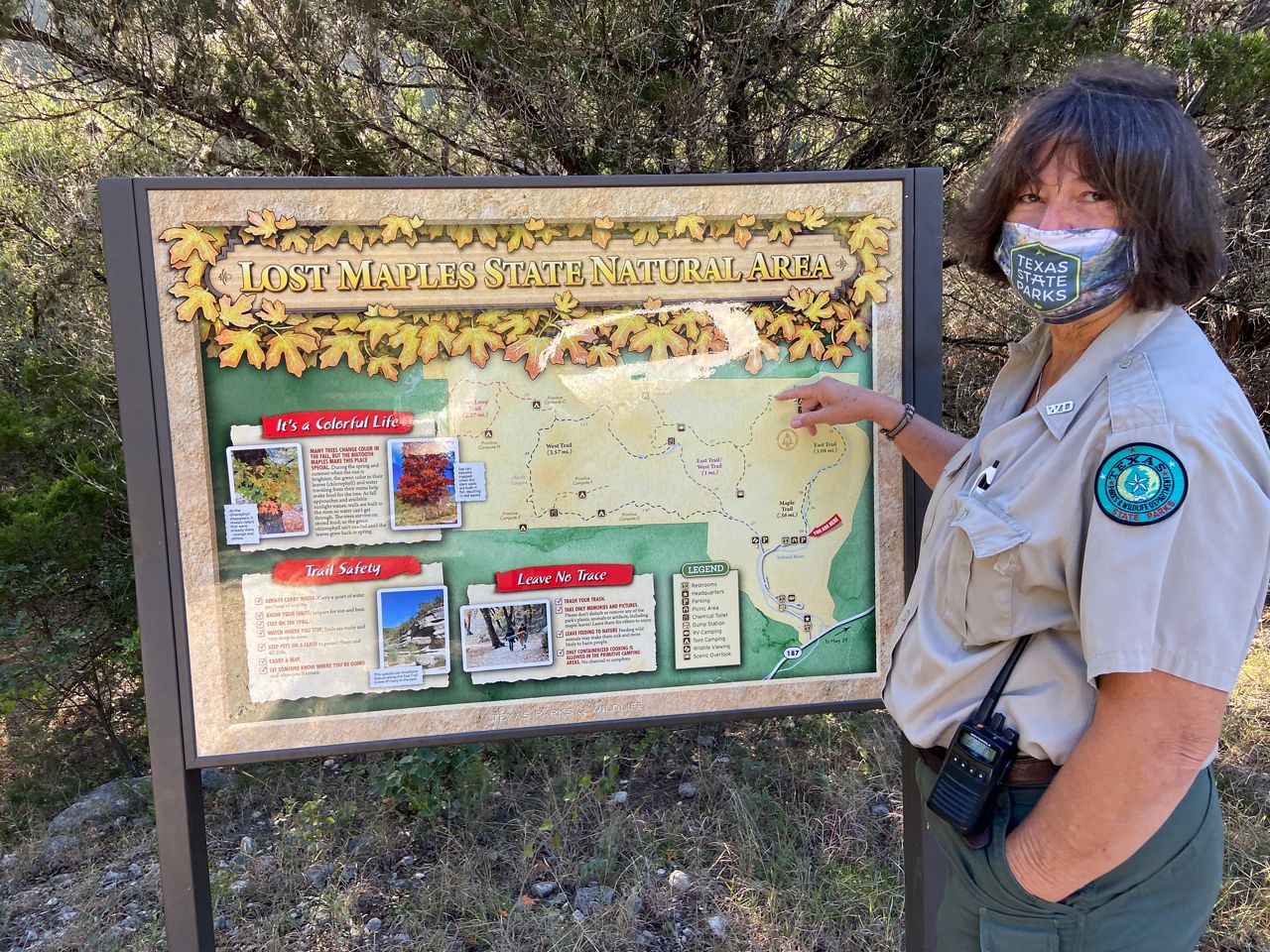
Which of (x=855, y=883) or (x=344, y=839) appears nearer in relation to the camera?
(x=855, y=883)

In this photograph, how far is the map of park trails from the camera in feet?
6.24

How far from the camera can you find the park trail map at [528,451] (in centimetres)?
181

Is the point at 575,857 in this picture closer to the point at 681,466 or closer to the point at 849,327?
the point at 681,466

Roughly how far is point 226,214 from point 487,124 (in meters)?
1.91

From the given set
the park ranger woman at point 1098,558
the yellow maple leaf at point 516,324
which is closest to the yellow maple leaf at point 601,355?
the yellow maple leaf at point 516,324

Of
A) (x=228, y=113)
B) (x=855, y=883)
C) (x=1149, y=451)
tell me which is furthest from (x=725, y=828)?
(x=228, y=113)

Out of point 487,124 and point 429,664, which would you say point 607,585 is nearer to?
point 429,664

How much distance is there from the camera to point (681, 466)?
1.96 meters

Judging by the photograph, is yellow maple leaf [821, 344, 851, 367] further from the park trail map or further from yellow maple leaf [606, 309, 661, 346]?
yellow maple leaf [606, 309, 661, 346]

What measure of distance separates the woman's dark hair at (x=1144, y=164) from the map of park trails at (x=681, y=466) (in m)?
0.73

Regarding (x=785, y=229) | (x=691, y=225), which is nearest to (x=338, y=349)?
(x=691, y=225)

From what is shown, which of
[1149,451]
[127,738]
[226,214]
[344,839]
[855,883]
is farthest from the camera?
[127,738]

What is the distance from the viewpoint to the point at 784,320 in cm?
197

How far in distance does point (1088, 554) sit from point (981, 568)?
0.18 meters
